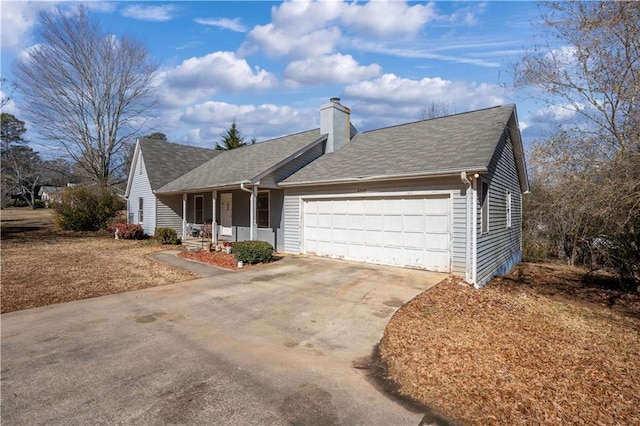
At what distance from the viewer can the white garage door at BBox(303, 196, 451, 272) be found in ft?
29.2

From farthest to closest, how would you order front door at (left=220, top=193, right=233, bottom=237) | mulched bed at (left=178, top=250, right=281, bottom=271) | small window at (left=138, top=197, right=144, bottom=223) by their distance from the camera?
small window at (left=138, top=197, right=144, bottom=223) < front door at (left=220, top=193, right=233, bottom=237) < mulched bed at (left=178, top=250, right=281, bottom=271)

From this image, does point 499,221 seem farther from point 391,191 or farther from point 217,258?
point 217,258

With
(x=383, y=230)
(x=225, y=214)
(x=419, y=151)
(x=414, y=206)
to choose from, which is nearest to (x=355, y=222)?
(x=383, y=230)

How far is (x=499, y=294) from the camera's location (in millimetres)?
7852

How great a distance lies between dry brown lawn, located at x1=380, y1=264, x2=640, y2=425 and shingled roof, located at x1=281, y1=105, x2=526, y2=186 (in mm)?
3198

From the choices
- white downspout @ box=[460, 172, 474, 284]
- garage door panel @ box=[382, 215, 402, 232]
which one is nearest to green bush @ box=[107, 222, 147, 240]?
garage door panel @ box=[382, 215, 402, 232]

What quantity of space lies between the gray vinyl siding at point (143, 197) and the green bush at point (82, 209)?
2.03 meters

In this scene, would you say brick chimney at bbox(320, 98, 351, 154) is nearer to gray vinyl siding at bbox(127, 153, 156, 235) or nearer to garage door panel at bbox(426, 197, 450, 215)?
garage door panel at bbox(426, 197, 450, 215)

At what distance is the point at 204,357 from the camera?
4.27m

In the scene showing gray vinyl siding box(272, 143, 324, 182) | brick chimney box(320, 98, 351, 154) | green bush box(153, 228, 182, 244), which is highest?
brick chimney box(320, 98, 351, 154)

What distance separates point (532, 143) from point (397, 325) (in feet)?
21.7

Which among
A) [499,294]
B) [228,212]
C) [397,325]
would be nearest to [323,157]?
[228,212]

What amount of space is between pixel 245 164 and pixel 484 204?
10.8 m

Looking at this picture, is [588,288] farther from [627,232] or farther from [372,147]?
[372,147]
